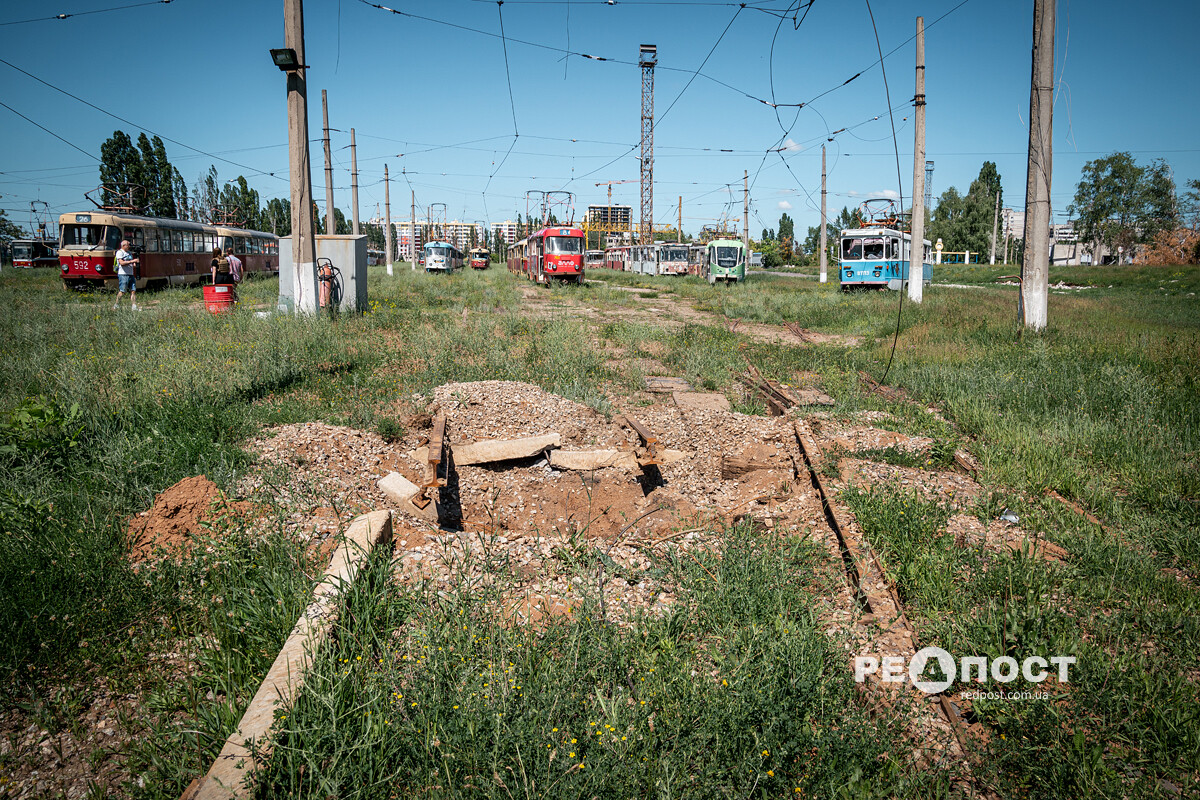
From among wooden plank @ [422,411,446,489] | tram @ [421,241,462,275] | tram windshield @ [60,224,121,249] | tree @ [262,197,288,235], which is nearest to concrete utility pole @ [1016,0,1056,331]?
wooden plank @ [422,411,446,489]

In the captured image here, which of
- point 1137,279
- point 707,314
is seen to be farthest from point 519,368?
point 1137,279

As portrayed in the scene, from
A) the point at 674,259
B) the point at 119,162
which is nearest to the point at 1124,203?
the point at 674,259

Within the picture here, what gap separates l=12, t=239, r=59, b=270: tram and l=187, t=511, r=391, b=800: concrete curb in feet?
188

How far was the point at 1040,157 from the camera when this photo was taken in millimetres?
10898

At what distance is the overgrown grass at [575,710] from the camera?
2.43 meters

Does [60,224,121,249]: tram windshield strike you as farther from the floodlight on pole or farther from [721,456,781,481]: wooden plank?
[721,456,781,481]: wooden plank

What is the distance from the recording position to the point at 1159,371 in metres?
8.52

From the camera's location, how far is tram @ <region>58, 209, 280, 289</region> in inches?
840

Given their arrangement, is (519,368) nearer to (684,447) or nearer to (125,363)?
(684,447)

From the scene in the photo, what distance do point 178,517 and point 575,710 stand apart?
3259 mm

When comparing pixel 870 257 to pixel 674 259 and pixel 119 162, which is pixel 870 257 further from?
pixel 119 162

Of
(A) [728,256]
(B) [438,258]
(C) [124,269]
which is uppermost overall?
(B) [438,258]

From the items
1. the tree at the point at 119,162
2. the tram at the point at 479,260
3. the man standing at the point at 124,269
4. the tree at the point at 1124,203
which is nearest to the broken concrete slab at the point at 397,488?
the man standing at the point at 124,269

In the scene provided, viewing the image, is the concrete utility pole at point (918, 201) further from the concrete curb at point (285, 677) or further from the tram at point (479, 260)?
the tram at point (479, 260)
